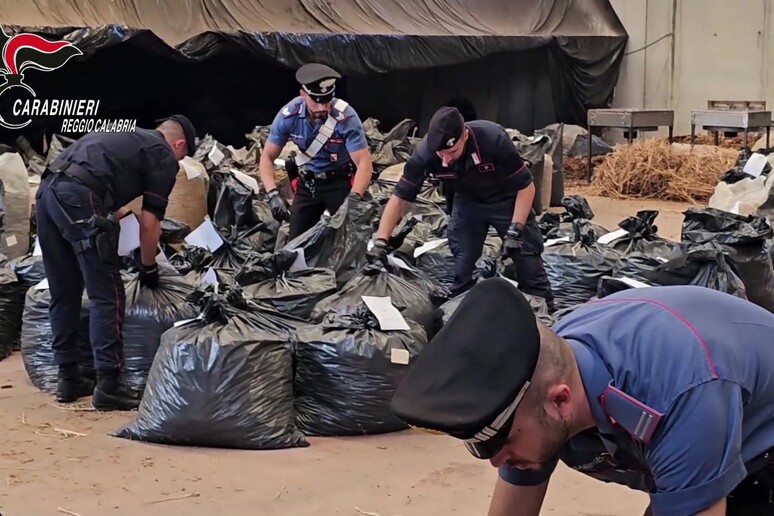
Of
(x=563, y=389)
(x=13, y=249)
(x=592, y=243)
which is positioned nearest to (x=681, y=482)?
(x=563, y=389)

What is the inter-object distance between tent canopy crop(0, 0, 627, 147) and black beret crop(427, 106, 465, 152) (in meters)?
4.98

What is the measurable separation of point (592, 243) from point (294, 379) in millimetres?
1945

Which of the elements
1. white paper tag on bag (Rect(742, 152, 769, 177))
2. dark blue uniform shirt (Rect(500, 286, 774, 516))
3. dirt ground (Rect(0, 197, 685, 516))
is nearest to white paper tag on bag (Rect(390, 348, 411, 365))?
dirt ground (Rect(0, 197, 685, 516))

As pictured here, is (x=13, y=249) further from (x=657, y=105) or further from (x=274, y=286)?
(x=657, y=105)

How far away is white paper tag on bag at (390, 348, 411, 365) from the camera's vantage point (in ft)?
12.9

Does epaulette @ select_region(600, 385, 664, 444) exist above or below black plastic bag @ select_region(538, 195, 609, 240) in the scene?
below

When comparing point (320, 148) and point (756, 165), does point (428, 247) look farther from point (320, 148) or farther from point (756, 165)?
point (756, 165)

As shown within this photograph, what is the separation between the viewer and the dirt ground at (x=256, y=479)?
332cm

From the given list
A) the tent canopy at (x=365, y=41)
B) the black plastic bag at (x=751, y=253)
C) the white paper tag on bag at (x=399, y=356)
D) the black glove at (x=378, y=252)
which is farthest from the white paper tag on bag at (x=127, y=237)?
the tent canopy at (x=365, y=41)

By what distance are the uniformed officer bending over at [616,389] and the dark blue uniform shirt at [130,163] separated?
114 inches

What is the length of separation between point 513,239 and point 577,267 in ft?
2.06

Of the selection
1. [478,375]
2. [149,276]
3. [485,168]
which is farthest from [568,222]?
[478,375]

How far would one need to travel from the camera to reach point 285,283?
4582 millimetres

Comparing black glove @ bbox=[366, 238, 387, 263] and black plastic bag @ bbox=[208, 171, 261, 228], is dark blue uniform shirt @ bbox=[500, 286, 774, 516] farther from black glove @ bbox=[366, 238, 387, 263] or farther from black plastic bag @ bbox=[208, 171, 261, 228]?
black plastic bag @ bbox=[208, 171, 261, 228]
